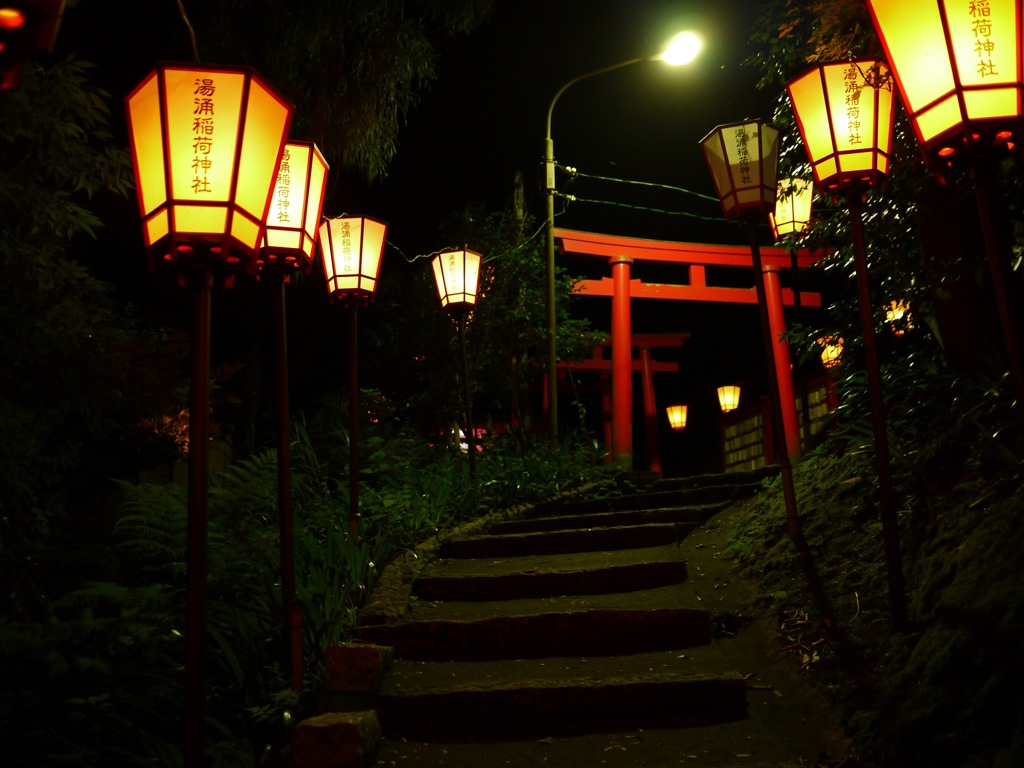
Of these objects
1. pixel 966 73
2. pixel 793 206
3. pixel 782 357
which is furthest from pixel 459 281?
pixel 782 357

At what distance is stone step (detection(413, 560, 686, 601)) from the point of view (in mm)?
5391

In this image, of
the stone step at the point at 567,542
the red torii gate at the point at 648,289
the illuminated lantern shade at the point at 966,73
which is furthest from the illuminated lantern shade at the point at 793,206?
the red torii gate at the point at 648,289

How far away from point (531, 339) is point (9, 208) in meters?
8.00

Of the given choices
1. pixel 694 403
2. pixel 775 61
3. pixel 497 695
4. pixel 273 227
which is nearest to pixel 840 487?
pixel 497 695

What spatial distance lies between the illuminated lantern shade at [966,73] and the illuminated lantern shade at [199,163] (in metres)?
2.75

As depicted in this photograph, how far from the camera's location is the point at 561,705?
3.84 meters

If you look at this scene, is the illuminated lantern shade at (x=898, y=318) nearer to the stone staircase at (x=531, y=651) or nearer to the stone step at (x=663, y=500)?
the stone step at (x=663, y=500)

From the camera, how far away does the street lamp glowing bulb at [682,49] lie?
11438 mm

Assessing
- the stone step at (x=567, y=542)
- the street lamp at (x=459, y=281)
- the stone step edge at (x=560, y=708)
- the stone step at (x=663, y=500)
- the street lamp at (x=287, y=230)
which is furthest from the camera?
the street lamp at (x=459, y=281)

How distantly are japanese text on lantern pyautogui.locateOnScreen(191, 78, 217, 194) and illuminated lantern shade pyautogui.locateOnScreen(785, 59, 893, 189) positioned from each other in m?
3.39

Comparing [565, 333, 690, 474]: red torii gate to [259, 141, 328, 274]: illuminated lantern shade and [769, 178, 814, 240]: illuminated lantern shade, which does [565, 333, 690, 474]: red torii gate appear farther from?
[259, 141, 328, 274]: illuminated lantern shade

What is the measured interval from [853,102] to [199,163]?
12.0 ft

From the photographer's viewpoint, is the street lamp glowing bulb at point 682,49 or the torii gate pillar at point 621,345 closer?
the street lamp glowing bulb at point 682,49

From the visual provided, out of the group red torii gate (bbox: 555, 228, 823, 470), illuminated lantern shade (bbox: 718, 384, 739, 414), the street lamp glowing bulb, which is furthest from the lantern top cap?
illuminated lantern shade (bbox: 718, 384, 739, 414)
